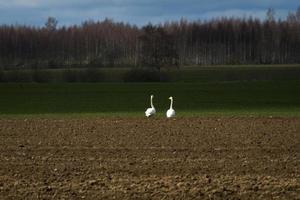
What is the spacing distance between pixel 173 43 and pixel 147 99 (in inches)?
2932

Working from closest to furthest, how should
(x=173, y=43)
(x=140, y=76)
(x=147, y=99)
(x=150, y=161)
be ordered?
(x=150, y=161)
(x=147, y=99)
(x=140, y=76)
(x=173, y=43)

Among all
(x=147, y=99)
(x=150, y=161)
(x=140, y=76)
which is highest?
(x=150, y=161)

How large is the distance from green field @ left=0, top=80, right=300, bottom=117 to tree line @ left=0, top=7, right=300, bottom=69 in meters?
56.5

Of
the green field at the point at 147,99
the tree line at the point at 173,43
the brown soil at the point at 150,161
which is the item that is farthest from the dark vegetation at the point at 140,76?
the brown soil at the point at 150,161

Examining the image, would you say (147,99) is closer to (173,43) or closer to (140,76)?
(140,76)

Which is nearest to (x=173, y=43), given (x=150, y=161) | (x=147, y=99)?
(x=147, y=99)

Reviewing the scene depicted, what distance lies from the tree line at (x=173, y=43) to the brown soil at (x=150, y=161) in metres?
99.1

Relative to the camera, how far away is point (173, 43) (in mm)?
128375

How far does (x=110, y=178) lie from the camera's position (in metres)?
14.9

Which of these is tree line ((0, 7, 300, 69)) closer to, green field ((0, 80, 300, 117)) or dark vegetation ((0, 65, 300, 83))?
dark vegetation ((0, 65, 300, 83))

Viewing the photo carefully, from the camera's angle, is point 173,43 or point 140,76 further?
point 173,43

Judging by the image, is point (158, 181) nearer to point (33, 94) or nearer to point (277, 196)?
point (277, 196)

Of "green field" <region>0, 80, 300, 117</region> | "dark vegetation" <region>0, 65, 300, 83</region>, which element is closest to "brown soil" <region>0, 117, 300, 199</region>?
"green field" <region>0, 80, 300, 117</region>

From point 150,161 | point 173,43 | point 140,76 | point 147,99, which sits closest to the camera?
point 150,161
